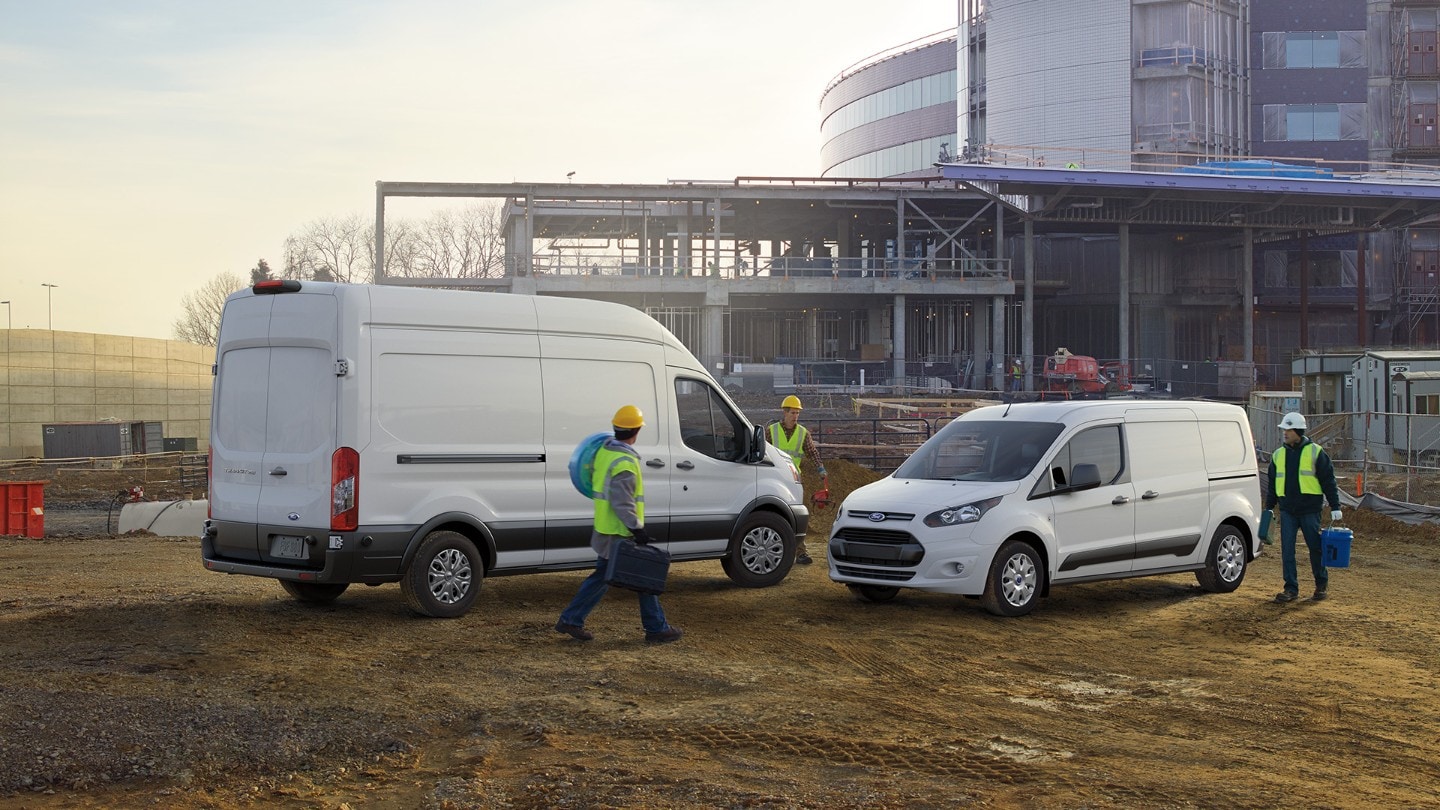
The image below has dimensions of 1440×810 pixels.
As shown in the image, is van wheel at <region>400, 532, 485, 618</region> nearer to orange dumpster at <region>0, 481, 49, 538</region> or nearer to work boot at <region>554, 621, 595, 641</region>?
work boot at <region>554, 621, 595, 641</region>

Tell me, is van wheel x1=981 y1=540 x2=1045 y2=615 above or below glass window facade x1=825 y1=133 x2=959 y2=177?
below

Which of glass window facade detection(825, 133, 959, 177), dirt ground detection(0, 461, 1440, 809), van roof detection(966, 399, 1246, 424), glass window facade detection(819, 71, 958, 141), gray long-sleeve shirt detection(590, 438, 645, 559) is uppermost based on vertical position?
glass window facade detection(819, 71, 958, 141)

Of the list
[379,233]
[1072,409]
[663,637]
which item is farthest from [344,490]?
[379,233]

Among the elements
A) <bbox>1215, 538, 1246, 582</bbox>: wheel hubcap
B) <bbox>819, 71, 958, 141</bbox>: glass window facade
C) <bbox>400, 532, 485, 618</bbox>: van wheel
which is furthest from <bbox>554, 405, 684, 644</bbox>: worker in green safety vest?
<bbox>819, 71, 958, 141</bbox>: glass window facade

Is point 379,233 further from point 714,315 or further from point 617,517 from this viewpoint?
point 617,517

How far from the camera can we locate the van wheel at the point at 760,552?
12.6 m

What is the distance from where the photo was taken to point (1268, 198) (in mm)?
52750

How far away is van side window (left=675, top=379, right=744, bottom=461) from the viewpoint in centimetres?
1221

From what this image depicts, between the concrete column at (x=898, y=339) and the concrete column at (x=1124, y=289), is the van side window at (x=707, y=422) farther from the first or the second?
the concrete column at (x=1124, y=289)

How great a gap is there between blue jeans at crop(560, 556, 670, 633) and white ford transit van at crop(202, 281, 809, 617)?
51.1 inches

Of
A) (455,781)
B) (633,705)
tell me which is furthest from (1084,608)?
(455,781)

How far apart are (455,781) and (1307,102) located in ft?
212

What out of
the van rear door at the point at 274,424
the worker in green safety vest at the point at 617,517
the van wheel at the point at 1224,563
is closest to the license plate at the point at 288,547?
the van rear door at the point at 274,424

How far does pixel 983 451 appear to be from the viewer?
469 inches
